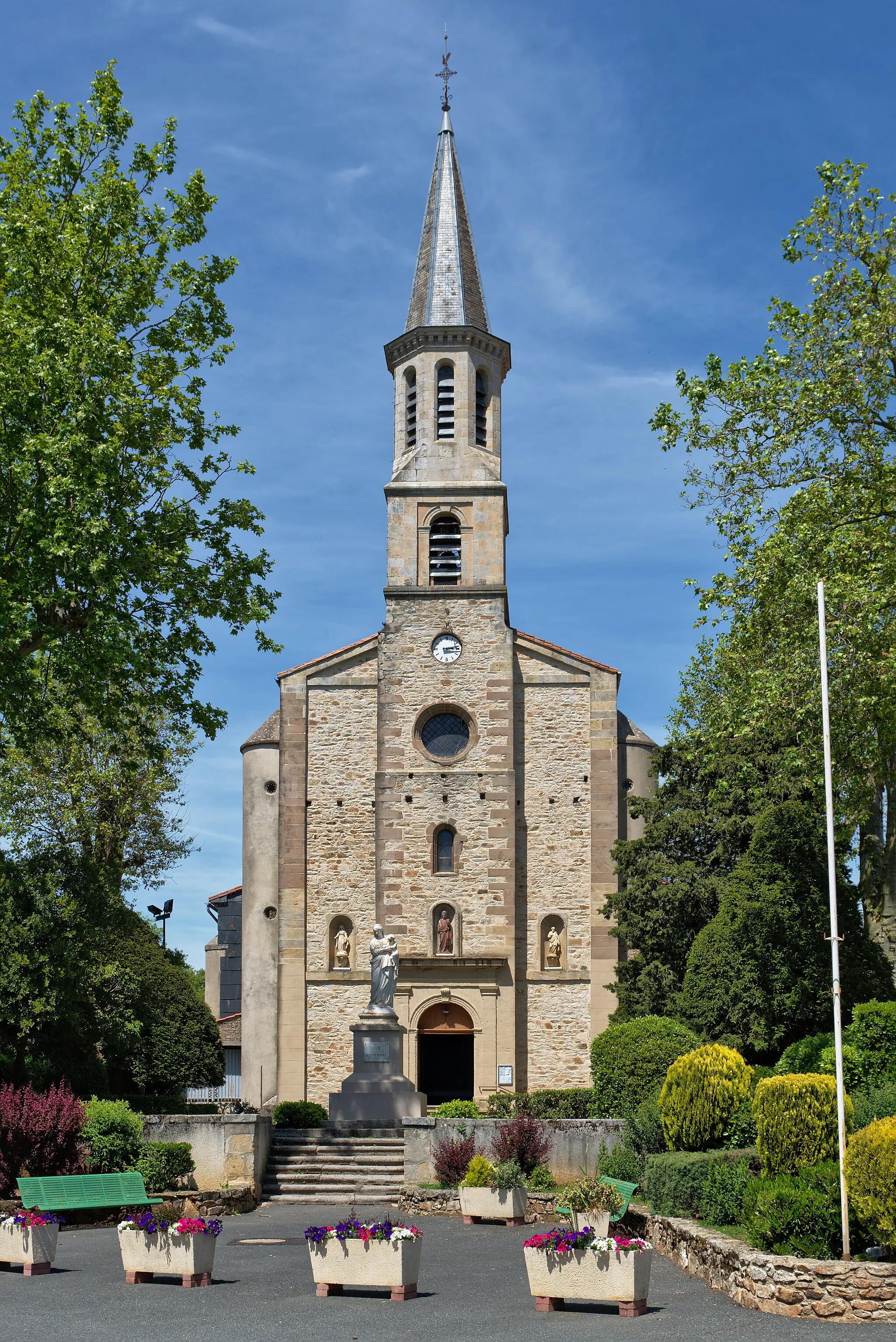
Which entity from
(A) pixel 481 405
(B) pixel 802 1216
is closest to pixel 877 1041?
(B) pixel 802 1216

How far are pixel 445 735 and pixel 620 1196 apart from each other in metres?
19.1

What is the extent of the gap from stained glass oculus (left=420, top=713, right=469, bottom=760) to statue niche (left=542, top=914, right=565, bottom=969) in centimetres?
443

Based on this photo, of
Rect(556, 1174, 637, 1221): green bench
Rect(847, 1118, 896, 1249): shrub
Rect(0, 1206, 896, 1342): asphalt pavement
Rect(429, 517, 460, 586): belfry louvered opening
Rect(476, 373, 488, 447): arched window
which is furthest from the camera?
Rect(476, 373, 488, 447): arched window

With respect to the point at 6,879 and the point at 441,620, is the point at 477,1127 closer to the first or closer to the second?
the point at 6,879

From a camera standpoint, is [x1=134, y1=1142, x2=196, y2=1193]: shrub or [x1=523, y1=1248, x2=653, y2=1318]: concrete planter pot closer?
[x1=523, y1=1248, x2=653, y2=1318]: concrete planter pot

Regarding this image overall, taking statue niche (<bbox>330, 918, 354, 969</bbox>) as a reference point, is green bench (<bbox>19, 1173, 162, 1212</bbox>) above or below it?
below

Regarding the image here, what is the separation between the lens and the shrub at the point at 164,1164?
60.8 feet

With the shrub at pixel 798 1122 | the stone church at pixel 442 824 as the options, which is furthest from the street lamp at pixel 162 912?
the shrub at pixel 798 1122

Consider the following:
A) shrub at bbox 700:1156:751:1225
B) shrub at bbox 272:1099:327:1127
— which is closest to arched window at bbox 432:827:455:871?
shrub at bbox 272:1099:327:1127

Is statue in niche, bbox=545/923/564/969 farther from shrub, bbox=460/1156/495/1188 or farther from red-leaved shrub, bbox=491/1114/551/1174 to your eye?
shrub, bbox=460/1156/495/1188

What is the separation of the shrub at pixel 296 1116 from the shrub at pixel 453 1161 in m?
6.56

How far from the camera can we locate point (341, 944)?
1234 inches

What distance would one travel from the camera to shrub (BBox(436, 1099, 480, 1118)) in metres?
22.7

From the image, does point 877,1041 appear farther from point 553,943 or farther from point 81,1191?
point 553,943
